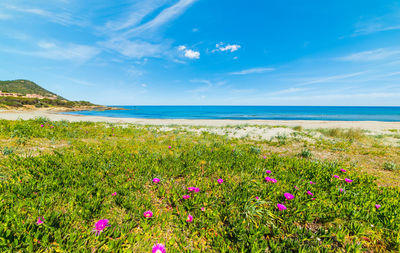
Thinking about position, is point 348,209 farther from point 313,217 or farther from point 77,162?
point 77,162

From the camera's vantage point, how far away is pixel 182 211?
2242 millimetres

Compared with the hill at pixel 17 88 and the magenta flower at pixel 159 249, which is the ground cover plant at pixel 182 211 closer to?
the magenta flower at pixel 159 249

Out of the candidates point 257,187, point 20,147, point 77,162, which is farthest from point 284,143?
point 20,147

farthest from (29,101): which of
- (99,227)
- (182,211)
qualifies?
(182,211)

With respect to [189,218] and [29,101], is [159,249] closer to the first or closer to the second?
[189,218]

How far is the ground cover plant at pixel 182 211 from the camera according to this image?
174 cm

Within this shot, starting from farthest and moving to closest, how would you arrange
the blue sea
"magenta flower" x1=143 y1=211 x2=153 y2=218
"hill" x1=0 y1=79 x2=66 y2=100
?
"hill" x1=0 y1=79 x2=66 y2=100 → the blue sea → "magenta flower" x1=143 y1=211 x2=153 y2=218

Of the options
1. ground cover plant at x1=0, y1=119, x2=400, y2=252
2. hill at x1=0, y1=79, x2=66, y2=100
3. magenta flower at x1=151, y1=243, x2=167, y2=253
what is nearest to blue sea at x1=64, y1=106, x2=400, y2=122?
ground cover plant at x1=0, y1=119, x2=400, y2=252

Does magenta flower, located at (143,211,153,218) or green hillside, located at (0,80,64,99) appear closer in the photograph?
magenta flower, located at (143,211,153,218)

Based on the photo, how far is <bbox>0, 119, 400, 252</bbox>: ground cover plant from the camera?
1.74 m

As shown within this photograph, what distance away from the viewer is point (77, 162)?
3670 mm

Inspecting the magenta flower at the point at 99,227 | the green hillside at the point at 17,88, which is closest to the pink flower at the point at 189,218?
the magenta flower at the point at 99,227

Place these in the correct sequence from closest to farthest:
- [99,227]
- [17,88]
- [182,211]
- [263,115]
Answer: [99,227] < [182,211] < [263,115] < [17,88]

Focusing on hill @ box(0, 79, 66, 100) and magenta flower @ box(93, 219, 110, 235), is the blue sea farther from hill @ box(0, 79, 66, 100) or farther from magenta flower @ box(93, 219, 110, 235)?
hill @ box(0, 79, 66, 100)
